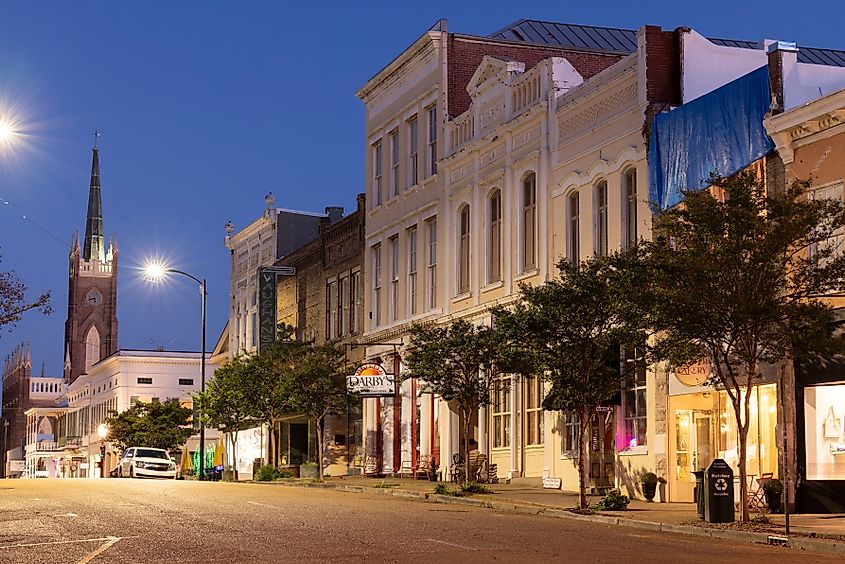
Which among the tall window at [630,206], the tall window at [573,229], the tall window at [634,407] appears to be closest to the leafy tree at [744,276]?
the tall window at [634,407]

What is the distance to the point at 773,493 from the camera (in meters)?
25.9

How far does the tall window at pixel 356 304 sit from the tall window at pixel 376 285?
4.70ft

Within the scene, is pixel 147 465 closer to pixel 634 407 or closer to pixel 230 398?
pixel 230 398

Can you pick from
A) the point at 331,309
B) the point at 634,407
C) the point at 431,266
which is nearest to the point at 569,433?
the point at 634,407

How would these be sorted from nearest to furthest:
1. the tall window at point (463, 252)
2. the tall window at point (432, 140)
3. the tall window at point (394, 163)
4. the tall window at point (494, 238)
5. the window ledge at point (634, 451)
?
the window ledge at point (634, 451) → the tall window at point (494, 238) → the tall window at point (463, 252) → the tall window at point (432, 140) → the tall window at point (394, 163)

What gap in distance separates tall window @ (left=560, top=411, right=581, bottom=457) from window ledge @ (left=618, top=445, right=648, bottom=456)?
221 cm

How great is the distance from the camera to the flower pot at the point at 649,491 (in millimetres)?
30438

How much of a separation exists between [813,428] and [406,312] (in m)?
21.9

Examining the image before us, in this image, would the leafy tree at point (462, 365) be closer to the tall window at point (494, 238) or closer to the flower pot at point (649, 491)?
the tall window at point (494, 238)

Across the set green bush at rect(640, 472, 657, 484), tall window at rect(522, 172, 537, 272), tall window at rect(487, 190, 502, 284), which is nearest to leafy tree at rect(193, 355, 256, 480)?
tall window at rect(487, 190, 502, 284)

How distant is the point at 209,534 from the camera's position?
19766 mm

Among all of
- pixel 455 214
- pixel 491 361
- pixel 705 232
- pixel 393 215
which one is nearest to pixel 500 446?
pixel 491 361

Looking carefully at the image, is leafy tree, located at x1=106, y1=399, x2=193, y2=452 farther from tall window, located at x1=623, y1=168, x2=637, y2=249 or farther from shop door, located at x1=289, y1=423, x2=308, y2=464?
tall window, located at x1=623, y1=168, x2=637, y2=249

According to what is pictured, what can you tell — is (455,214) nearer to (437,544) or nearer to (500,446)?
(500,446)
